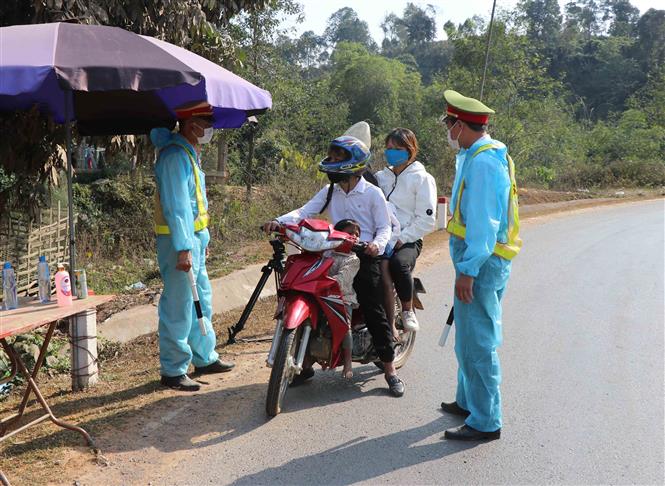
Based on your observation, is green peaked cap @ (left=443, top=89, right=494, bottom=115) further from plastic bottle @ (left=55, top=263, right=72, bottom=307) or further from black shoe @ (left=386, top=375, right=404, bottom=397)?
plastic bottle @ (left=55, top=263, right=72, bottom=307)

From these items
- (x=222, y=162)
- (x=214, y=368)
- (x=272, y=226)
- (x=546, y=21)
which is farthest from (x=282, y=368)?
(x=546, y=21)

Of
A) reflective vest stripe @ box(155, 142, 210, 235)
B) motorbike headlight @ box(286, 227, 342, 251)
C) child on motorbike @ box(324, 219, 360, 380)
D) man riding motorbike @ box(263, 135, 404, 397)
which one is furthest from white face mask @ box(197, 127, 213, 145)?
child on motorbike @ box(324, 219, 360, 380)

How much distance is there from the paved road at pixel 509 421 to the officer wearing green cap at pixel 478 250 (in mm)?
301

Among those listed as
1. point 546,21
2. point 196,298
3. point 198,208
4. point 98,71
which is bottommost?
point 196,298

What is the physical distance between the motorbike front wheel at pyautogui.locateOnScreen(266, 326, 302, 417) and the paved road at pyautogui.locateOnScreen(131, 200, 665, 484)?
134 mm

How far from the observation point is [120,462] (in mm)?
3908

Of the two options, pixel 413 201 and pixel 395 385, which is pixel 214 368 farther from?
pixel 413 201

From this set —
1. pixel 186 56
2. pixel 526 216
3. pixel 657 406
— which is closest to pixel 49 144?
pixel 186 56

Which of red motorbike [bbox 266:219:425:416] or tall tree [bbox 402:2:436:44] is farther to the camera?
tall tree [bbox 402:2:436:44]

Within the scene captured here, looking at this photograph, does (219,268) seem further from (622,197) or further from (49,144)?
(622,197)

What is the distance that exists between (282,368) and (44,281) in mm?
1677

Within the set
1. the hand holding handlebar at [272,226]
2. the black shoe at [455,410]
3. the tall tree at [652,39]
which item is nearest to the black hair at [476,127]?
the hand holding handlebar at [272,226]

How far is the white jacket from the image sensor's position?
18.3ft

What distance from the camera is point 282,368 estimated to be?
4387 millimetres
